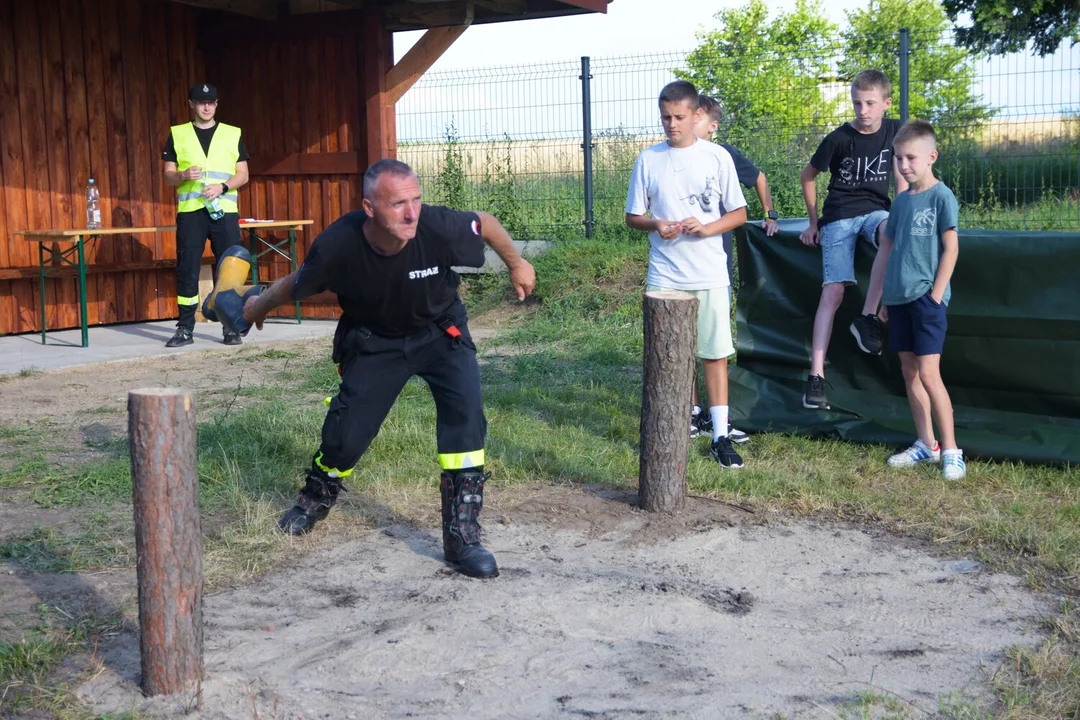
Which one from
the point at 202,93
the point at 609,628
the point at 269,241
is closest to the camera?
the point at 609,628

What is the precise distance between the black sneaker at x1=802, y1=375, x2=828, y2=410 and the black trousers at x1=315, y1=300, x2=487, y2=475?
2.52 metres

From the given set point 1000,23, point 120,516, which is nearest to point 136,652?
point 120,516

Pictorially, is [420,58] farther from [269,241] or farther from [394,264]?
[394,264]

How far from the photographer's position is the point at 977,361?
617 cm

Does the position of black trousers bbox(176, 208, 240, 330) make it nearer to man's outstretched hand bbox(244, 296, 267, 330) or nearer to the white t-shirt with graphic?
the white t-shirt with graphic

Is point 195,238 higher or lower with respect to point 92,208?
lower

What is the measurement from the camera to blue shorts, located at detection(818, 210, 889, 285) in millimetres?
6457

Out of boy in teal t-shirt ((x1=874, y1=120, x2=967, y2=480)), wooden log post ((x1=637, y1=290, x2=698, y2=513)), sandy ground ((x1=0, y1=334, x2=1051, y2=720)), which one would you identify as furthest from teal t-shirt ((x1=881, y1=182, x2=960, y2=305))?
sandy ground ((x1=0, y1=334, x2=1051, y2=720))

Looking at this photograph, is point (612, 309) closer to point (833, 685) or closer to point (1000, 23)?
point (833, 685)

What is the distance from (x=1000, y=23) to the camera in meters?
23.9

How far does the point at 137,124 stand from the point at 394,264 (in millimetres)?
8406

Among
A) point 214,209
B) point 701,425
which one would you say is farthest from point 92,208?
point 701,425

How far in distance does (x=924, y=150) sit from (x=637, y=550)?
239 centimetres

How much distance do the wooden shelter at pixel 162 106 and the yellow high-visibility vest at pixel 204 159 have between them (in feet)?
5.19
